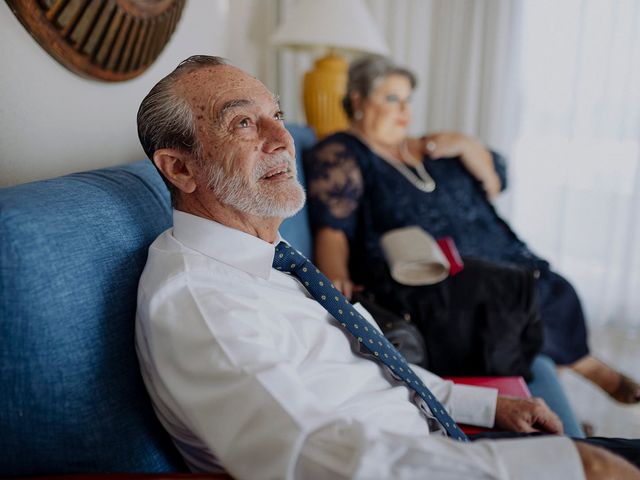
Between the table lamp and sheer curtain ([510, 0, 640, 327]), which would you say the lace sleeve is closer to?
the table lamp

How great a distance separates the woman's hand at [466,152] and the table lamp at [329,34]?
1.42 ft

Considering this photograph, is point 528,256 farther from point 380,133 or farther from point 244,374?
point 244,374

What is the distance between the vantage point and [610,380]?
1808mm

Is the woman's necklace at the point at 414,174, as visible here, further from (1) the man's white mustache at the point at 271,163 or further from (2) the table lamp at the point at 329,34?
(1) the man's white mustache at the point at 271,163

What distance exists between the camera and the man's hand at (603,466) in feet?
2.20

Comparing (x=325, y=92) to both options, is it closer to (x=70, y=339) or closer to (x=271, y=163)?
(x=271, y=163)

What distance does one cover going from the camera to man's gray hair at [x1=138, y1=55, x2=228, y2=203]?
37.9 inches

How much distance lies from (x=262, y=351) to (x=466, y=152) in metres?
1.75

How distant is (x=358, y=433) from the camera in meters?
0.64

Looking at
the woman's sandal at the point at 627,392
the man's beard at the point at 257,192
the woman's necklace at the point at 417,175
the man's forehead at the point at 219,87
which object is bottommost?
the woman's sandal at the point at 627,392

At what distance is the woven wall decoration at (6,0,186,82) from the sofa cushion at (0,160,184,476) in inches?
14.3

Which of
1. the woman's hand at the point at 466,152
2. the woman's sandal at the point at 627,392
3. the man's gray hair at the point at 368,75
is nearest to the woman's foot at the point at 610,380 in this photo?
the woman's sandal at the point at 627,392

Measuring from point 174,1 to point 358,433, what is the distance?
132 centimetres

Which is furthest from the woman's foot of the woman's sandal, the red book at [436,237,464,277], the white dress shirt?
the white dress shirt
